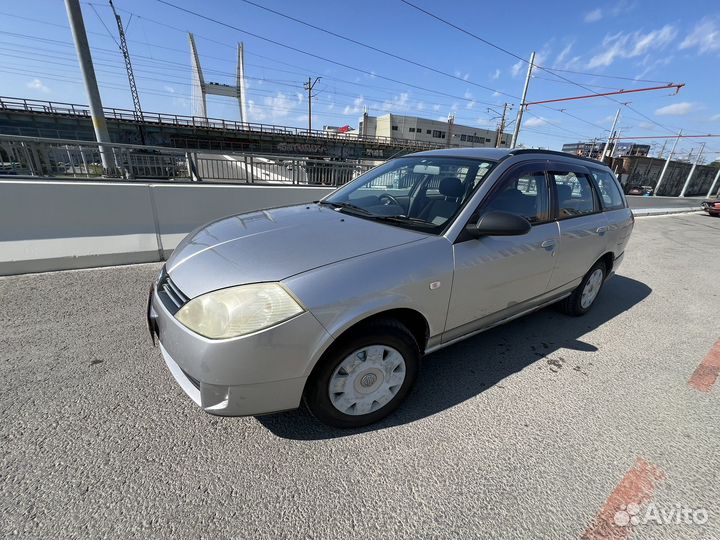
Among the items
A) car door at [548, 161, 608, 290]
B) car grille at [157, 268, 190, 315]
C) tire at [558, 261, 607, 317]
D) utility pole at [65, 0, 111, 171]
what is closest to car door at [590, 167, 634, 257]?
car door at [548, 161, 608, 290]

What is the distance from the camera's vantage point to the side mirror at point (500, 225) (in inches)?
84.0

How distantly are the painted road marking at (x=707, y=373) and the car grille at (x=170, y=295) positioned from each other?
387cm

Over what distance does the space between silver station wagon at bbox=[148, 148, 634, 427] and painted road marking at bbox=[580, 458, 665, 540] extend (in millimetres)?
1132

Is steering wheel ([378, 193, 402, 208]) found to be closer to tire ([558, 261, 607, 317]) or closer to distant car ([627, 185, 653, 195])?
tire ([558, 261, 607, 317])

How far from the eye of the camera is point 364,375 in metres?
2.00

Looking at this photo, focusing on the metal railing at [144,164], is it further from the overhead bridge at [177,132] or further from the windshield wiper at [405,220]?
the overhead bridge at [177,132]

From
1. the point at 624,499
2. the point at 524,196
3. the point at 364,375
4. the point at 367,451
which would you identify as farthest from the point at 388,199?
the point at 624,499

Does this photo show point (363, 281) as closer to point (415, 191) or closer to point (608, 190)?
point (415, 191)

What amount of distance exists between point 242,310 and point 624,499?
219cm

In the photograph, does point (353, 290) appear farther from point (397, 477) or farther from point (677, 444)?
point (677, 444)

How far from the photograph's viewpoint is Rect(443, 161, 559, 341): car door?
7.41 feet

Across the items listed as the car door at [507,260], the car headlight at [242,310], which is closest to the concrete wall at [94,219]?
the car headlight at [242,310]

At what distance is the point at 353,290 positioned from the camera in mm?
1747

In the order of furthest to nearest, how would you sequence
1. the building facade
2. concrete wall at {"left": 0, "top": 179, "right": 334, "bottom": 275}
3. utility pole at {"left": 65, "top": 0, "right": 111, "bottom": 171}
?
the building facade
utility pole at {"left": 65, "top": 0, "right": 111, "bottom": 171}
concrete wall at {"left": 0, "top": 179, "right": 334, "bottom": 275}
